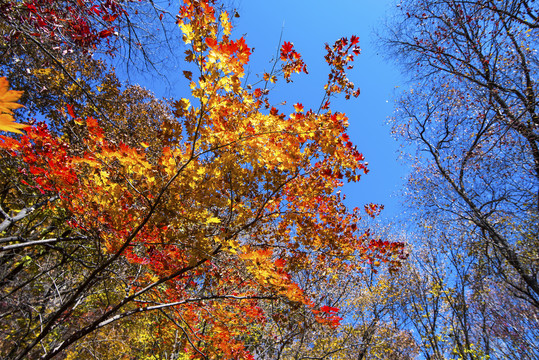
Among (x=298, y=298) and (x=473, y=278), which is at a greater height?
(x=473, y=278)

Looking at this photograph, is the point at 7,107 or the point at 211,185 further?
the point at 211,185

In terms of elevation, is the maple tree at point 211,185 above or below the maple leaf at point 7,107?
above

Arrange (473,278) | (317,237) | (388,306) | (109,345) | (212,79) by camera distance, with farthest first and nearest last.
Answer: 1. (388,306)
2. (109,345)
3. (473,278)
4. (317,237)
5. (212,79)

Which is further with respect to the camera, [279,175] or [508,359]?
[508,359]

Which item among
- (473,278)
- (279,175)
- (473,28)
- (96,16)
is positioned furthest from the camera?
(473,278)

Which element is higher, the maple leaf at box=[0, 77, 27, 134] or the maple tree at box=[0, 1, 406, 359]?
the maple tree at box=[0, 1, 406, 359]

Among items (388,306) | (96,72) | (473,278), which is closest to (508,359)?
(473,278)

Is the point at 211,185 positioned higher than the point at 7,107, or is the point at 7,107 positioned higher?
the point at 211,185

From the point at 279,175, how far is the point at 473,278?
9320 mm

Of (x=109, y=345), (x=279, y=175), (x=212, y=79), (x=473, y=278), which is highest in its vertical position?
(x=473, y=278)

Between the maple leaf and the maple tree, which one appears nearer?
the maple leaf

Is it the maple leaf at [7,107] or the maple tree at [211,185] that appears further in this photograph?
the maple tree at [211,185]

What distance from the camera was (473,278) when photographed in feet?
28.0

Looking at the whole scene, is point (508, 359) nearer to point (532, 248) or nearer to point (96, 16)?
point (532, 248)
